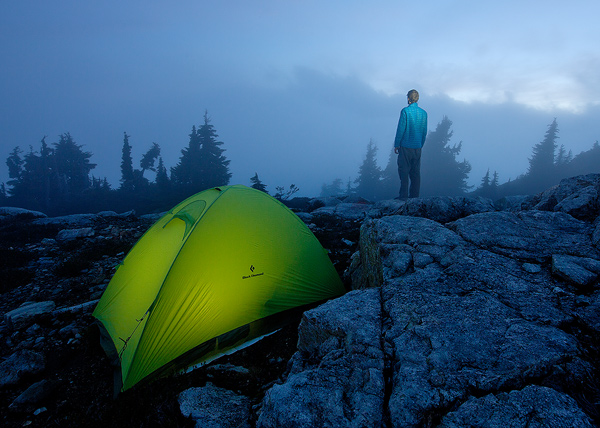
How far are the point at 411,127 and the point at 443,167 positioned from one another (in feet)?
160

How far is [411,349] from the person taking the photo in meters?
2.53

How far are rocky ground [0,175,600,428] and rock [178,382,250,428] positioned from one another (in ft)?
0.06

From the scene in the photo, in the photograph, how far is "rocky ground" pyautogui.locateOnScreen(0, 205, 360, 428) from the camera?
3.44 metres

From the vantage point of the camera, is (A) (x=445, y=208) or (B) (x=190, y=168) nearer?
(A) (x=445, y=208)

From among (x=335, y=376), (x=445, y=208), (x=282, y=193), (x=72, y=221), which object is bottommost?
(x=335, y=376)

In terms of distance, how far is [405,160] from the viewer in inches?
422

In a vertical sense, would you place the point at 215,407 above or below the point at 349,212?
below

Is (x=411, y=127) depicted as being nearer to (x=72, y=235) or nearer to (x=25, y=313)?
(x=25, y=313)

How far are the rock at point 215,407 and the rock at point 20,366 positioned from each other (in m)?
3.06

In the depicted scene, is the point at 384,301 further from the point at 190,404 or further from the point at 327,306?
the point at 190,404

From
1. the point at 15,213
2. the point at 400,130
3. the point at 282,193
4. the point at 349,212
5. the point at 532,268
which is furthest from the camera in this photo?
the point at 282,193

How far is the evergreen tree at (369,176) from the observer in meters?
59.8

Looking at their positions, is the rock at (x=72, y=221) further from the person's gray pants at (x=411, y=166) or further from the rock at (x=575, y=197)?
the rock at (x=575, y=197)

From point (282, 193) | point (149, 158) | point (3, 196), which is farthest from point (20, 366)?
point (3, 196)
